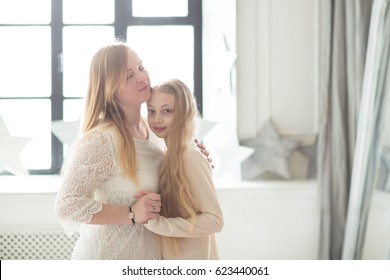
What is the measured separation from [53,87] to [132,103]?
1.03 m

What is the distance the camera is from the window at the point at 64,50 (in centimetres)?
215

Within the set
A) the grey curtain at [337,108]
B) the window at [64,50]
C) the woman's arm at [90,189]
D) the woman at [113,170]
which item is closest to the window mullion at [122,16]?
the window at [64,50]

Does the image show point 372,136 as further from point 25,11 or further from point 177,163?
point 25,11

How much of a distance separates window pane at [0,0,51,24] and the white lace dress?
111 centimetres

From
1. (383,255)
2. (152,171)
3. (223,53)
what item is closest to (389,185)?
(383,255)

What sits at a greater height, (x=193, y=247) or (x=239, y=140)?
(x=239, y=140)

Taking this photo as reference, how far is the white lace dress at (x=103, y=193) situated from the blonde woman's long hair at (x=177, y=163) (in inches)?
1.7

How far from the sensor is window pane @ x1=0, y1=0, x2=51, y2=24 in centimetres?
214

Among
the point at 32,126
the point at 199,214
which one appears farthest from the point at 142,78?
the point at 32,126

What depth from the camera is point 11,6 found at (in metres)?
2.14

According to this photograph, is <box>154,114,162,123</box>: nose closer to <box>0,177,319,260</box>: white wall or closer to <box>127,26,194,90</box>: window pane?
<box>0,177,319,260</box>: white wall

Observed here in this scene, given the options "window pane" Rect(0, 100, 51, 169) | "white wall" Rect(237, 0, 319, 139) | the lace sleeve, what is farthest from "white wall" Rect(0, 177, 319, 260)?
the lace sleeve

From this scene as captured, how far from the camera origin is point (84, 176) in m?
1.16
